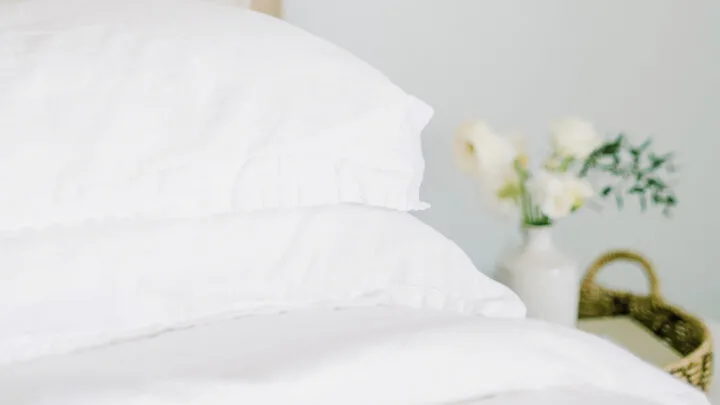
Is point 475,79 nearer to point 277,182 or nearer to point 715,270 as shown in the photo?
point 715,270

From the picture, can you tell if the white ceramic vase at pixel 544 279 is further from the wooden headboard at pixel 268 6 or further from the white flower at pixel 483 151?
the wooden headboard at pixel 268 6

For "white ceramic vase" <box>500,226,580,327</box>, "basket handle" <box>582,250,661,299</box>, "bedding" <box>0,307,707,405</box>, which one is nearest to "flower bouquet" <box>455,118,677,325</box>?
"white ceramic vase" <box>500,226,580,327</box>

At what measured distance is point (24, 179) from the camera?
63 cm

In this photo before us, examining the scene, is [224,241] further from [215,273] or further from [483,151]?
[483,151]

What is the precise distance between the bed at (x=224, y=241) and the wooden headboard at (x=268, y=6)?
0.38 metres

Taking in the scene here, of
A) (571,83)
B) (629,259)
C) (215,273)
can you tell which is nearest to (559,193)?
(629,259)

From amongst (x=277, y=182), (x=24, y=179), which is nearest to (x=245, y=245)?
(x=277, y=182)

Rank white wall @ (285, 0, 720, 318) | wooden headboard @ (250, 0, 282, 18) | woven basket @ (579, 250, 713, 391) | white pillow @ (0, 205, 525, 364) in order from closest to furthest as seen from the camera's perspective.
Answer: white pillow @ (0, 205, 525, 364) → woven basket @ (579, 250, 713, 391) → wooden headboard @ (250, 0, 282, 18) → white wall @ (285, 0, 720, 318)

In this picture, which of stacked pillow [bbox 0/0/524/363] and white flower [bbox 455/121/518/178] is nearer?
stacked pillow [bbox 0/0/524/363]

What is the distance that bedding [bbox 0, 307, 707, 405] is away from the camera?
52 cm

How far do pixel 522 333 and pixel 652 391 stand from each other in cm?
13

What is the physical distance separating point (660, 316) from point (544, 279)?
0.24 metres

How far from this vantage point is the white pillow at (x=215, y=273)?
2.07 ft

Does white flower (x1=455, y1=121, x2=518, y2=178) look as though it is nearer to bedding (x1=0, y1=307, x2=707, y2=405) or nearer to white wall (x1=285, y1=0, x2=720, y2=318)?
white wall (x1=285, y1=0, x2=720, y2=318)
